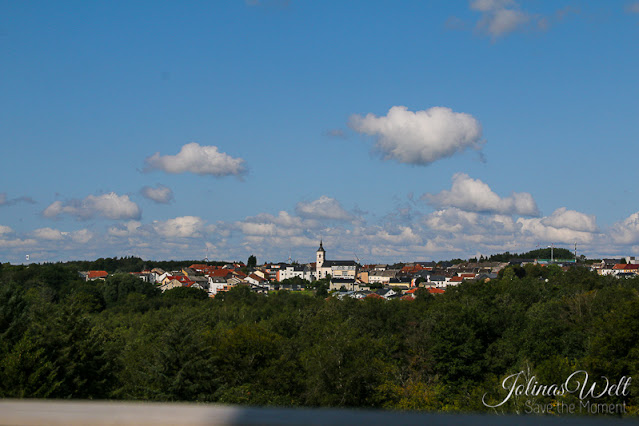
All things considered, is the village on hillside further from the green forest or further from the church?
the green forest

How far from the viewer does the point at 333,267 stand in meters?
189

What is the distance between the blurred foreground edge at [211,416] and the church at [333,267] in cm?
18236

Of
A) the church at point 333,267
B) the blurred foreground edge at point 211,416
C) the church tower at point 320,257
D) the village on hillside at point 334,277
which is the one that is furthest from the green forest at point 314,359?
the church tower at point 320,257

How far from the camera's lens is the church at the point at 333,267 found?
186625 mm

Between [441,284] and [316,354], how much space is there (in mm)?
134053

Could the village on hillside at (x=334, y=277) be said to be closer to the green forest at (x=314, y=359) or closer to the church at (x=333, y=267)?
the church at (x=333, y=267)

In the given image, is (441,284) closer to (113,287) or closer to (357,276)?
(357,276)

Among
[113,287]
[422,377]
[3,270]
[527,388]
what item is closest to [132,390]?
[527,388]

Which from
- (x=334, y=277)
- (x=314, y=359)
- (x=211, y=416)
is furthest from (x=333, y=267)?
(x=211, y=416)

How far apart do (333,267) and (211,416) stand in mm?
186984

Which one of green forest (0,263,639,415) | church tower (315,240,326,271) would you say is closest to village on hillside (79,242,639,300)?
church tower (315,240,326,271)

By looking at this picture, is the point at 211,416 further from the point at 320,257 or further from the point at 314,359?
the point at 320,257

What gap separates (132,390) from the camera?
23922 millimetres

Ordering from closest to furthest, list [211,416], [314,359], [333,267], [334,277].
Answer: [211,416] → [314,359] → [334,277] → [333,267]
